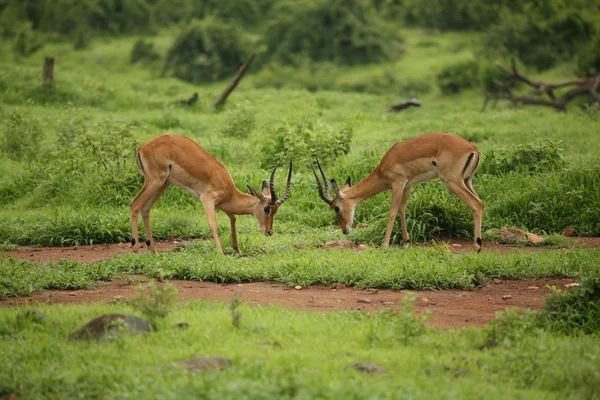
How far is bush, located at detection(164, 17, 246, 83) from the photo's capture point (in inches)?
994

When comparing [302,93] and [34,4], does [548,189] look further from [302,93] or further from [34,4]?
[34,4]

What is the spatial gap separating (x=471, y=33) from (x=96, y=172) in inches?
885

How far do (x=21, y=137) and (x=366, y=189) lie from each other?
699cm

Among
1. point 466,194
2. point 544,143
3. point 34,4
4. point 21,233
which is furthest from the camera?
point 34,4

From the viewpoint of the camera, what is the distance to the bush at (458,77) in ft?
80.1

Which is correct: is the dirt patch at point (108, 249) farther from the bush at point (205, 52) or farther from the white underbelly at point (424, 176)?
the bush at point (205, 52)

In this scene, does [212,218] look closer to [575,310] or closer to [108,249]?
[108,249]

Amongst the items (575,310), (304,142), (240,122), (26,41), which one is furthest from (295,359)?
(26,41)

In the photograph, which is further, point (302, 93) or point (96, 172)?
point (302, 93)

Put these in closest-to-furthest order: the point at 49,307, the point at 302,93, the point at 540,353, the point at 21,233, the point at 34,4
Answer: the point at 540,353, the point at 49,307, the point at 21,233, the point at 302,93, the point at 34,4

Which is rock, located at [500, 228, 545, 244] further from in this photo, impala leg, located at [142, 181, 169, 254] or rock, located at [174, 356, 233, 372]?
rock, located at [174, 356, 233, 372]

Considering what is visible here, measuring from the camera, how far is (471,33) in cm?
3139

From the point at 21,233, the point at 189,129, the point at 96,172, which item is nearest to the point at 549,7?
the point at 189,129

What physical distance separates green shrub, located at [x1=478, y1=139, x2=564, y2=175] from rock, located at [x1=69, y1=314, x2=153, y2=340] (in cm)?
716
